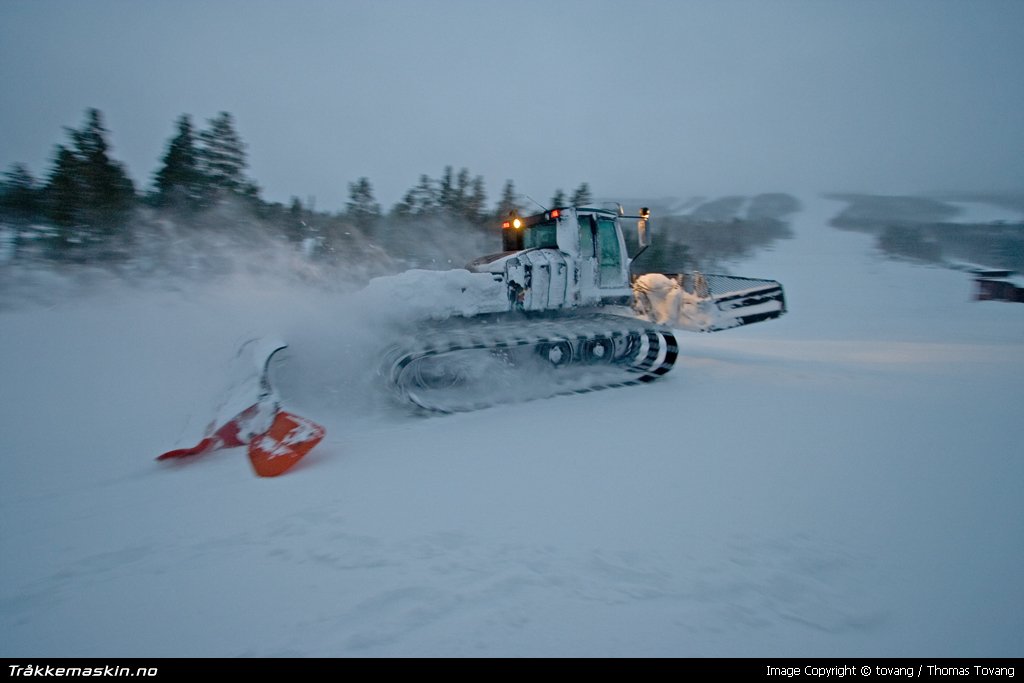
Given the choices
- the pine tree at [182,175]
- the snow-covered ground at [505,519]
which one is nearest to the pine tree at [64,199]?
the pine tree at [182,175]

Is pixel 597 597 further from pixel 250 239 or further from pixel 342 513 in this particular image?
pixel 250 239

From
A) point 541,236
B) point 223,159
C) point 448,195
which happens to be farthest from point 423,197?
point 541,236

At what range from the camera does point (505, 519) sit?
2713 millimetres

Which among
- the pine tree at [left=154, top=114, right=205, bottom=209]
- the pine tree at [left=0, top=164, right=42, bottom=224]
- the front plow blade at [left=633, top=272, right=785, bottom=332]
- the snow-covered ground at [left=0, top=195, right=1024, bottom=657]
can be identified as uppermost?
the pine tree at [left=154, top=114, right=205, bottom=209]

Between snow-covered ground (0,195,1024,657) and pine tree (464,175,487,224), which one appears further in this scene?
pine tree (464,175,487,224)

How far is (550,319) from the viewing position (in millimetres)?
6289

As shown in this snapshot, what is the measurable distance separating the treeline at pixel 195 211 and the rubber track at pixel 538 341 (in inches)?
337

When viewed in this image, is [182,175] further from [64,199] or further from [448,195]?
[448,195]

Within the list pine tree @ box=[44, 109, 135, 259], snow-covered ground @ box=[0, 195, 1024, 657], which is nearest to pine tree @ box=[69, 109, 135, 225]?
pine tree @ box=[44, 109, 135, 259]

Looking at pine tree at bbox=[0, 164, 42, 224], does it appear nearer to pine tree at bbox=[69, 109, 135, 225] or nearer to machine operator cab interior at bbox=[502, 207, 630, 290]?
pine tree at bbox=[69, 109, 135, 225]

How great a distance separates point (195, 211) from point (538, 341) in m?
13.0

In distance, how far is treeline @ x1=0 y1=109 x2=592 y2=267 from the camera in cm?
965

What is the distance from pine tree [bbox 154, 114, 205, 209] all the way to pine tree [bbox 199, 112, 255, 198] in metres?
0.35
